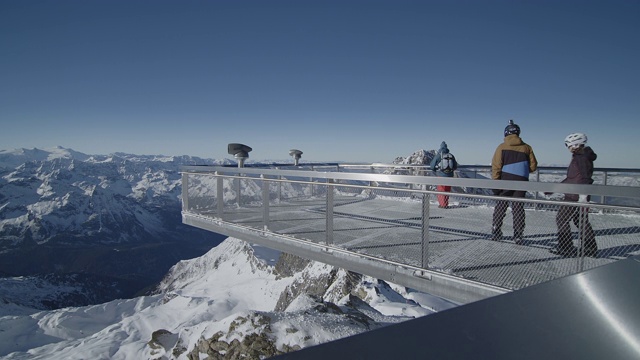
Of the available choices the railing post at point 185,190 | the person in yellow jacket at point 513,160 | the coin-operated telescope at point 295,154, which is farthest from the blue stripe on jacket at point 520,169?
the coin-operated telescope at point 295,154

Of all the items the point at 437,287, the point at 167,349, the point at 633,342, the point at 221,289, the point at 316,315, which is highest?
the point at 633,342

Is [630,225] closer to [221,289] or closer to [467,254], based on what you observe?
[467,254]

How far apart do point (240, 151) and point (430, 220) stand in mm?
5805

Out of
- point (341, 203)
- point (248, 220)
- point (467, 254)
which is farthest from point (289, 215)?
point (467, 254)

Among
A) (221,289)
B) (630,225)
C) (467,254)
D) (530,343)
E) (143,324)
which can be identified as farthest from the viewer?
(221,289)

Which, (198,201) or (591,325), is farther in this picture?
(198,201)

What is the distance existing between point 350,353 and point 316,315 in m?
6.18

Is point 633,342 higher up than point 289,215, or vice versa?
point 633,342

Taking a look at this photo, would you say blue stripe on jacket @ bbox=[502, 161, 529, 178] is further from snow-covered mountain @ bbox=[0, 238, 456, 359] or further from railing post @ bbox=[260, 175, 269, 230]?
railing post @ bbox=[260, 175, 269, 230]

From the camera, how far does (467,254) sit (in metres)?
5.41

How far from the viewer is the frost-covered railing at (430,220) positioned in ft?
14.3

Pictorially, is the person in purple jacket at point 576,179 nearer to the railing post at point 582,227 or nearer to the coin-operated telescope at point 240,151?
the railing post at point 582,227

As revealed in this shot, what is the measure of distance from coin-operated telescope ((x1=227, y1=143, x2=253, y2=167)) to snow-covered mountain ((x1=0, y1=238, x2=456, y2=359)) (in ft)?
14.2

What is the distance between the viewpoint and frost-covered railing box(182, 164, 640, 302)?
4.37m
